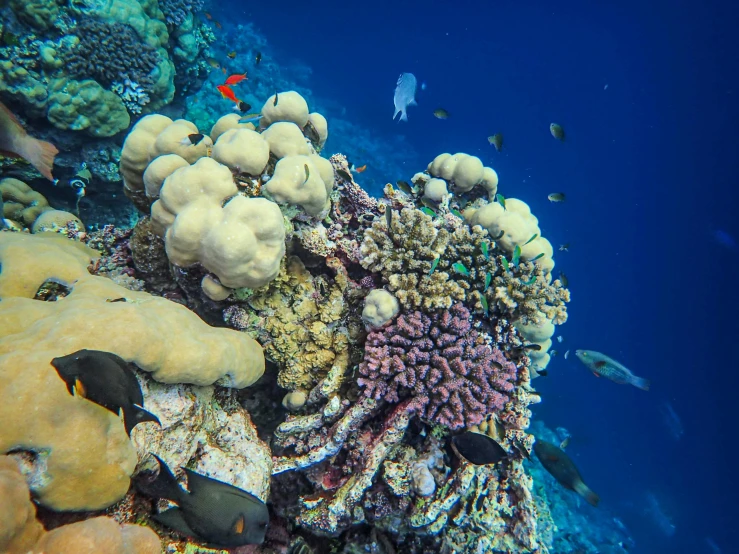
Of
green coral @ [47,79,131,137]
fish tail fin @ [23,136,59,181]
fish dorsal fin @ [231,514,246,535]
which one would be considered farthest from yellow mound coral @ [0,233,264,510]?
green coral @ [47,79,131,137]

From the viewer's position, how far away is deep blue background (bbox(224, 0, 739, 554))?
3075 centimetres

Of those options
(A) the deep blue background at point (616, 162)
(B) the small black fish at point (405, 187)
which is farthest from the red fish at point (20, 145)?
(A) the deep blue background at point (616, 162)

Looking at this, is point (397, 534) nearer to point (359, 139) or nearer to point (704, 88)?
point (359, 139)

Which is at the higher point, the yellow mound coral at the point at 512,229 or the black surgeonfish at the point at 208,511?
the yellow mound coral at the point at 512,229

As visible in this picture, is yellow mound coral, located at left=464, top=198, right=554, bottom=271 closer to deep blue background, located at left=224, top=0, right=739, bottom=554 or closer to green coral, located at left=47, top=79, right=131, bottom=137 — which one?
green coral, located at left=47, top=79, right=131, bottom=137

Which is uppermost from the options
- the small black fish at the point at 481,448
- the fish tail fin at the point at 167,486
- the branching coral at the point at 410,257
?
the branching coral at the point at 410,257

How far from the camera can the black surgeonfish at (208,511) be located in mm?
2156

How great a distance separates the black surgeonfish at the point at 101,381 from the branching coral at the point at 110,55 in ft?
28.0

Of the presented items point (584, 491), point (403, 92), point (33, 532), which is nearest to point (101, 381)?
point (33, 532)

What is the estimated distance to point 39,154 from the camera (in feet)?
13.5

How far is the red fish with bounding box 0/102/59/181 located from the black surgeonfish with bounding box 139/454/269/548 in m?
3.63

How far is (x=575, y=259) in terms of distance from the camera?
51562 mm

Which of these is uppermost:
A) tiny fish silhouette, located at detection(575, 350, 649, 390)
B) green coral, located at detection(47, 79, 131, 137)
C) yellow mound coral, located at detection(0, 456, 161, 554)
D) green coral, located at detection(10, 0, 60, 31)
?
tiny fish silhouette, located at detection(575, 350, 649, 390)

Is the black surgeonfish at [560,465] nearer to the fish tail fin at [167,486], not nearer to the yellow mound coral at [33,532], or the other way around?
the fish tail fin at [167,486]
